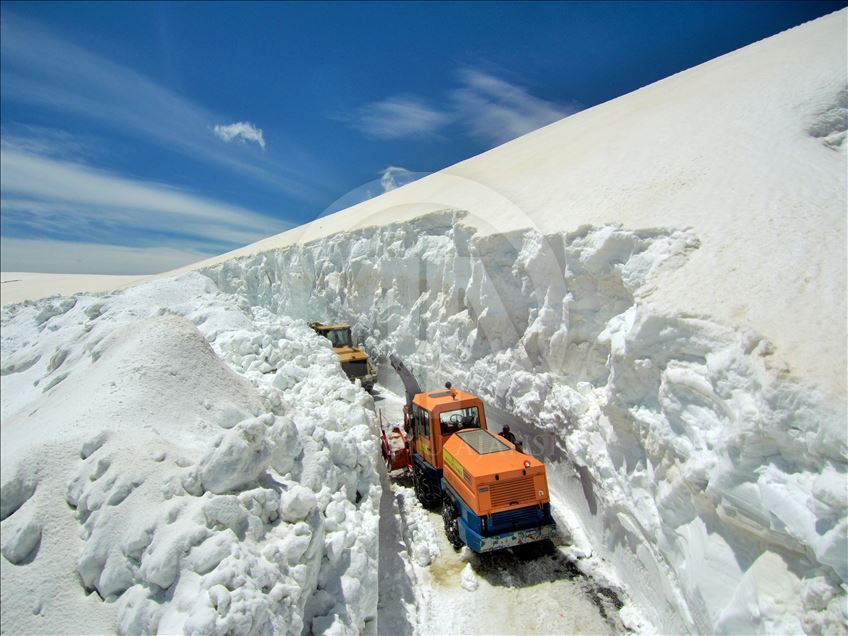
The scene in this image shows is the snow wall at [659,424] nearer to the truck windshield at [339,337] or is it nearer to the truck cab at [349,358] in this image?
the truck cab at [349,358]

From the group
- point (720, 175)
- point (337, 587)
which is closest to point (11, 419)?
point (337, 587)

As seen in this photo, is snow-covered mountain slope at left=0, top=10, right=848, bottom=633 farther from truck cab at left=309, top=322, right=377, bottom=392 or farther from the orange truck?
truck cab at left=309, top=322, right=377, bottom=392

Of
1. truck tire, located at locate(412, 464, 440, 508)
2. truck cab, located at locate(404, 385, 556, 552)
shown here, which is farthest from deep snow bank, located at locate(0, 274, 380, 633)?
truck tire, located at locate(412, 464, 440, 508)

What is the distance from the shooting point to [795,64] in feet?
31.4

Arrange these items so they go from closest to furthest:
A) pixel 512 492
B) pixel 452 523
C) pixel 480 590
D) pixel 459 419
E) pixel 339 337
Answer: pixel 480 590
pixel 512 492
pixel 452 523
pixel 459 419
pixel 339 337

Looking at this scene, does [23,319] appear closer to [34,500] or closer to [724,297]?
[34,500]

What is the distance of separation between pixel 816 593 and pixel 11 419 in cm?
518

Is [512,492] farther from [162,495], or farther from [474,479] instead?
[162,495]

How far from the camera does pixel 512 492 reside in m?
6.57

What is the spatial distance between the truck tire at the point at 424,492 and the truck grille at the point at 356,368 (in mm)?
6216

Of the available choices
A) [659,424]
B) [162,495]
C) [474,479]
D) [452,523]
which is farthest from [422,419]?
[162,495]

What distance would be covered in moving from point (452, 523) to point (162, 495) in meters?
4.77

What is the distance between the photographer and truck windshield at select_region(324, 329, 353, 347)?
1638 cm

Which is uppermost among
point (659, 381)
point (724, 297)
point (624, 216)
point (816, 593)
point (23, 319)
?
point (624, 216)
